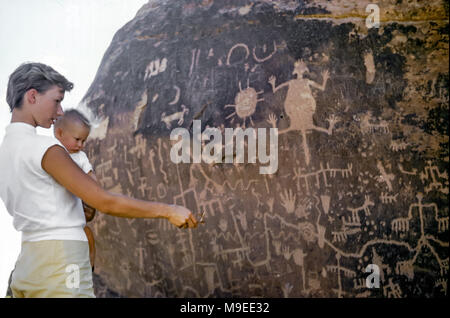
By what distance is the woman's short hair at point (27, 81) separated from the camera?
6.48ft

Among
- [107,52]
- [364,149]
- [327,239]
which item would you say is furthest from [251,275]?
[107,52]

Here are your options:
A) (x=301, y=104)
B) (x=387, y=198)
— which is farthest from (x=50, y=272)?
(x=387, y=198)

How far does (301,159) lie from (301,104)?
0.43m

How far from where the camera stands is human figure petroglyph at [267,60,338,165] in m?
3.19

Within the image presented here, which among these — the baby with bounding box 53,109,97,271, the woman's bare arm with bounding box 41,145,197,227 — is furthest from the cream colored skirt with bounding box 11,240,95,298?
the baby with bounding box 53,109,97,271

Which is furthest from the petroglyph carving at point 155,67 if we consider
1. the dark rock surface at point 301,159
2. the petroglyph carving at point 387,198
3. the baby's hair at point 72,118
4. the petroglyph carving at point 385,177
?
the petroglyph carving at point 387,198

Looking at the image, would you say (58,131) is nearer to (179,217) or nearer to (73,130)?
(73,130)

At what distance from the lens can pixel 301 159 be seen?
10.4 feet

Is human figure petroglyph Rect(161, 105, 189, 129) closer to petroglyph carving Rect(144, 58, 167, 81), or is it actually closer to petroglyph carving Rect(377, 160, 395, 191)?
petroglyph carving Rect(144, 58, 167, 81)

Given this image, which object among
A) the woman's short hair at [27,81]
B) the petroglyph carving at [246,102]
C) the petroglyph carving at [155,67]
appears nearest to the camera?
the woman's short hair at [27,81]

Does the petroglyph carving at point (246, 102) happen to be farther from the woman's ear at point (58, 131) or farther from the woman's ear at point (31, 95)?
the woman's ear at point (31, 95)

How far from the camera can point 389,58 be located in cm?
321

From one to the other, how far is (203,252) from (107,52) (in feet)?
8.17

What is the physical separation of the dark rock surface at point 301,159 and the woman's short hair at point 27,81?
1.59 m
